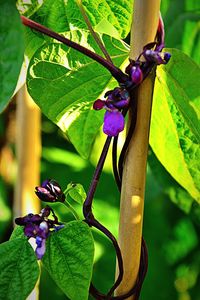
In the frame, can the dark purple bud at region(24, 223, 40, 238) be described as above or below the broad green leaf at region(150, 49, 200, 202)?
below

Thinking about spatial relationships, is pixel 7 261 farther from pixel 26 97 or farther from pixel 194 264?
pixel 194 264

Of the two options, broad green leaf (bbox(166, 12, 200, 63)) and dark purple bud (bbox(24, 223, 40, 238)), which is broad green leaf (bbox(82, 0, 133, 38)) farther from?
broad green leaf (bbox(166, 12, 200, 63))

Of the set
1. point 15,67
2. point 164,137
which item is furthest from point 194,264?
point 15,67

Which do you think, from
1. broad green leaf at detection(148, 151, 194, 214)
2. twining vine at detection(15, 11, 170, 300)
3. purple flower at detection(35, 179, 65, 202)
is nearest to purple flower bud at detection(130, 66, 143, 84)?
twining vine at detection(15, 11, 170, 300)

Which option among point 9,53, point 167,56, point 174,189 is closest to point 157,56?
point 167,56

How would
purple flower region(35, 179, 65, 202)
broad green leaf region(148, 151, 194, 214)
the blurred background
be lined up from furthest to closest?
the blurred background < broad green leaf region(148, 151, 194, 214) < purple flower region(35, 179, 65, 202)

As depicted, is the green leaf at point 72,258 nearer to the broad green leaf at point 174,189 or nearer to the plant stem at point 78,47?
the plant stem at point 78,47

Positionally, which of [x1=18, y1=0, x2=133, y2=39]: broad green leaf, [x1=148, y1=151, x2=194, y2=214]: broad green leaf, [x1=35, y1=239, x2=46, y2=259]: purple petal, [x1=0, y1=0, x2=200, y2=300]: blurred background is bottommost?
[x1=0, y1=0, x2=200, y2=300]: blurred background
